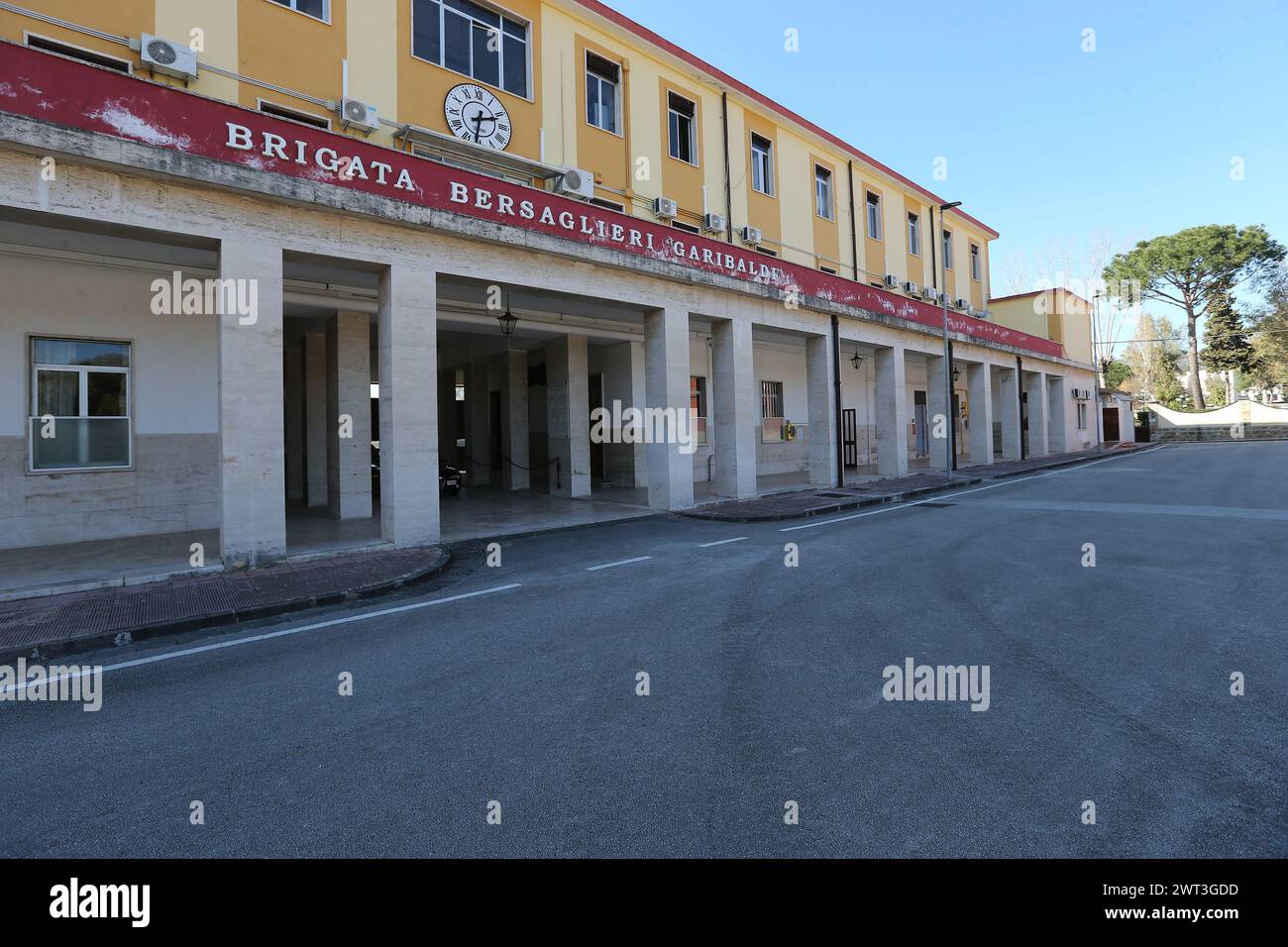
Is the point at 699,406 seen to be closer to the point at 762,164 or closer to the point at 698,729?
the point at 762,164

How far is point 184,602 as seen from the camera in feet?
22.8

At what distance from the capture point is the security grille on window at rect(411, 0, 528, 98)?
13906 mm

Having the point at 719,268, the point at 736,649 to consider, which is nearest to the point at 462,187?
the point at 719,268

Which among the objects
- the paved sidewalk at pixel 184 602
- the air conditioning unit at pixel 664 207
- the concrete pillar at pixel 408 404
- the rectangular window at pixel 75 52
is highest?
the air conditioning unit at pixel 664 207

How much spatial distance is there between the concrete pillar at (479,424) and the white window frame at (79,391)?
11090 millimetres

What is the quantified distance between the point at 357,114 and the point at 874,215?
20.9 metres

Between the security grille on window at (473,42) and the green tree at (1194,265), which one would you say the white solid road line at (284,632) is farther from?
the green tree at (1194,265)

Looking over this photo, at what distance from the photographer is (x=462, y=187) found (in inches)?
438

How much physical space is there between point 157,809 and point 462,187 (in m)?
10.4

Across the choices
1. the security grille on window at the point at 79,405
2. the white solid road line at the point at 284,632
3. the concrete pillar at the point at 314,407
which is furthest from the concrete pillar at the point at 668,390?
the security grille on window at the point at 79,405

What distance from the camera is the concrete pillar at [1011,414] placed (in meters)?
29.0

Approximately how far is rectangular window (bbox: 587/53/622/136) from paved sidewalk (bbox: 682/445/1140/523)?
34.7 ft

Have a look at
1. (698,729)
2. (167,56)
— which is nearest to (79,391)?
(167,56)

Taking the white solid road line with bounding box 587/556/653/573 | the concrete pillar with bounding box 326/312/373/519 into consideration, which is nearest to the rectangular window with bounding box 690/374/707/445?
the concrete pillar with bounding box 326/312/373/519
